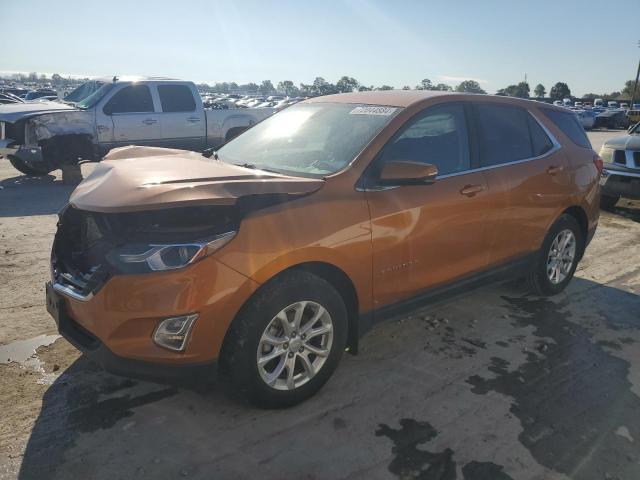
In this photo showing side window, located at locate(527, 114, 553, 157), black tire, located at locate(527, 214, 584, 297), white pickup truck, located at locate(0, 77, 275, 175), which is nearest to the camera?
side window, located at locate(527, 114, 553, 157)

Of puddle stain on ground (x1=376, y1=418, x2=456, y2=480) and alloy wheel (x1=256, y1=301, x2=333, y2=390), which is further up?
alloy wheel (x1=256, y1=301, x2=333, y2=390)

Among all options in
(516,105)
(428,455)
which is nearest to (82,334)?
(428,455)

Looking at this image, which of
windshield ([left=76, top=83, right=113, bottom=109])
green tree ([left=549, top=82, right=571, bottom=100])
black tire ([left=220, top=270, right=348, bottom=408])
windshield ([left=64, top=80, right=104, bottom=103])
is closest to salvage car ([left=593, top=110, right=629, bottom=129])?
windshield ([left=64, top=80, right=104, bottom=103])

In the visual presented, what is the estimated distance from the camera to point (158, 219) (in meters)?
2.69

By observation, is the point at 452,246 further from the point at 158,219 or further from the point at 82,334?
the point at 82,334

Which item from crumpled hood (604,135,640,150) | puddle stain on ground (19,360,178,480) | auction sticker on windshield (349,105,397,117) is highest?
auction sticker on windshield (349,105,397,117)

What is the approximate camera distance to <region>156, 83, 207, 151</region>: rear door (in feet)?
35.1

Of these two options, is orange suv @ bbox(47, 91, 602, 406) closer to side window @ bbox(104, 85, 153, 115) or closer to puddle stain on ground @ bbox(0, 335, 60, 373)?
puddle stain on ground @ bbox(0, 335, 60, 373)

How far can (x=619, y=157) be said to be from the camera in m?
8.48

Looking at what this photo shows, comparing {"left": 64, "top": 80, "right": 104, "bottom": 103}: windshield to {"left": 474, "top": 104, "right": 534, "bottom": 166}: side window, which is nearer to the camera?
{"left": 474, "top": 104, "right": 534, "bottom": 166}: side window

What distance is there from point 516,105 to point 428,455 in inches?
121

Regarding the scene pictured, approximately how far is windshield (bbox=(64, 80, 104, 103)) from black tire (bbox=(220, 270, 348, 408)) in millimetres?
9623

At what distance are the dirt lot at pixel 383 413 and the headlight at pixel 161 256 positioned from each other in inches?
29.0

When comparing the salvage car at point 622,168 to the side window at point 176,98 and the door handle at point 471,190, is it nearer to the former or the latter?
the door handle at point 471,190
